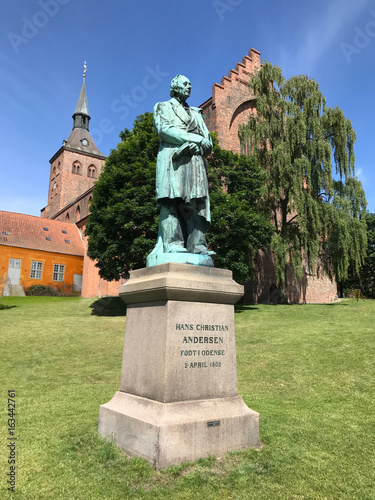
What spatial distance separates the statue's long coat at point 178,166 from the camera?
15.2 ft

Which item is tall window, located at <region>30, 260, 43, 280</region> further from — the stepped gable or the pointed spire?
the pointed spire

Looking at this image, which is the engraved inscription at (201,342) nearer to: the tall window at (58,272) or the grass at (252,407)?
the grass at (252,407)

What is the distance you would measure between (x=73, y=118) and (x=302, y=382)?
66.1 metres

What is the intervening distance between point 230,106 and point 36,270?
2367 cm

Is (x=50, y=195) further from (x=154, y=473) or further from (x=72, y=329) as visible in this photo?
(x=154, y=473)

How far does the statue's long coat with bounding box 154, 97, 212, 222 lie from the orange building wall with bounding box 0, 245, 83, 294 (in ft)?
108

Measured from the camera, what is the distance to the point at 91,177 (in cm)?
5956

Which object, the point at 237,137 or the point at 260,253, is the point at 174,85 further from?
the point at 237,137

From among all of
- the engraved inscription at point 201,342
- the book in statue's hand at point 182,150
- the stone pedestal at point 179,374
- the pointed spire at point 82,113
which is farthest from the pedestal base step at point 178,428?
the pointed spire at point 82,113

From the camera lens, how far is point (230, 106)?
2827 centimetres

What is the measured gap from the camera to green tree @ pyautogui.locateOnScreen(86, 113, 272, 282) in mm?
17933

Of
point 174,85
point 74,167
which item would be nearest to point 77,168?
point 74,167

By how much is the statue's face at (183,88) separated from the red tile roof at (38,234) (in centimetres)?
3434

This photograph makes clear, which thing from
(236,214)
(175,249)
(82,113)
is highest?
(82,113)
